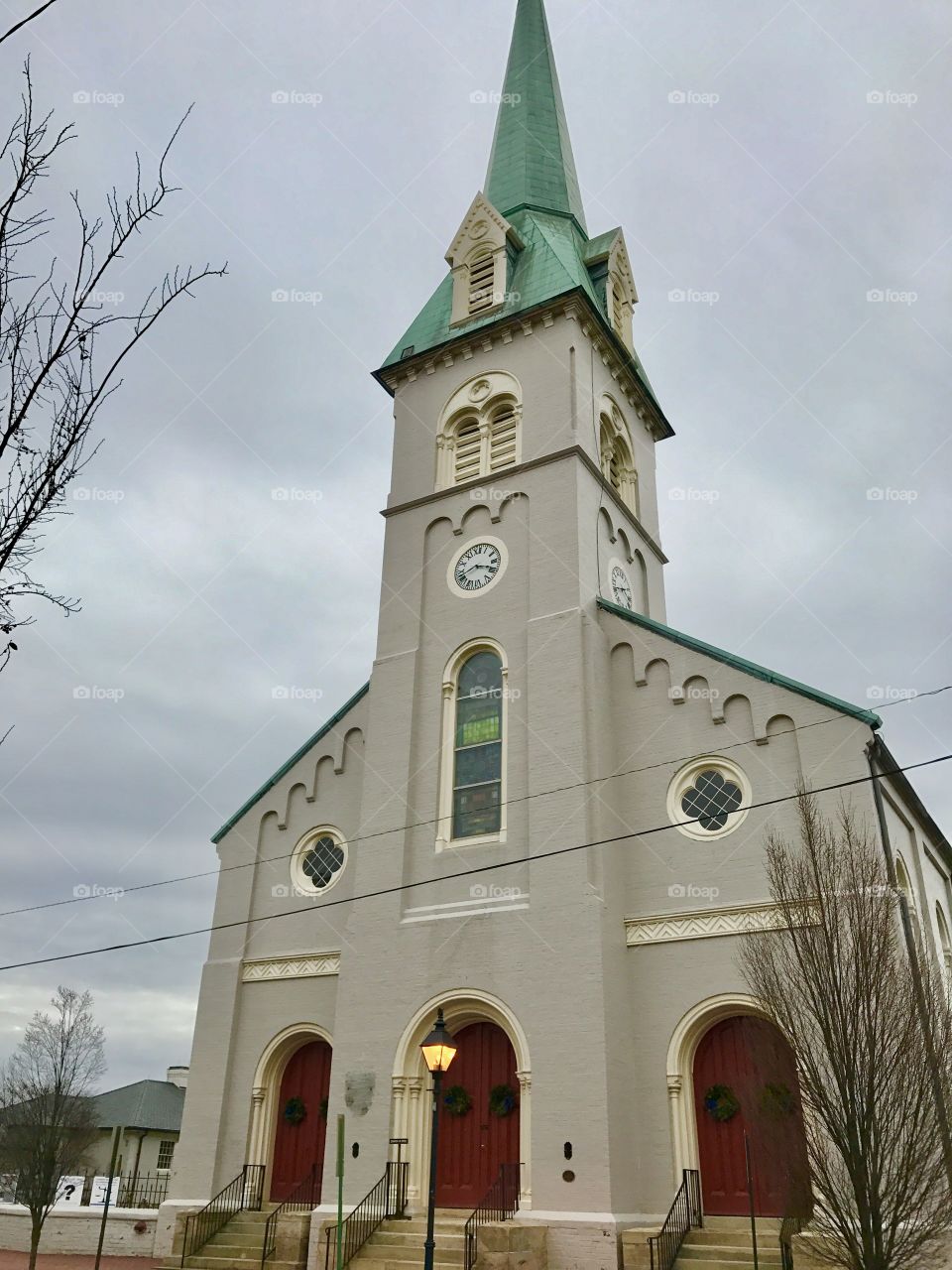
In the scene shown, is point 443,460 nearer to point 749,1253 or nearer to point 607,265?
point 607,265

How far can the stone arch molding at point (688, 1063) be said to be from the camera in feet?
51.1

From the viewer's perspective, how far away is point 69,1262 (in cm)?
2112

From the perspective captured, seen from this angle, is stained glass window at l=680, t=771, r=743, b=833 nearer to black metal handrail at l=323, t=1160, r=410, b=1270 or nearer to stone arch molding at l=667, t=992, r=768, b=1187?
stone arch molding at l=667, t=992, r=768, b=1187

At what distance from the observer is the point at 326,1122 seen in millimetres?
18344

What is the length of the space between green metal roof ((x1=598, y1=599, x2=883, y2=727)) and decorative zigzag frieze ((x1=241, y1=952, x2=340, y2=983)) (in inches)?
338

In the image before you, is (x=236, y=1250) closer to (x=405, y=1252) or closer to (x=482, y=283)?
(x=405, y=1252)

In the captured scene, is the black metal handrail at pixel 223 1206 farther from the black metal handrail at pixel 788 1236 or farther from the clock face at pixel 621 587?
the clock face at pixel 621 587

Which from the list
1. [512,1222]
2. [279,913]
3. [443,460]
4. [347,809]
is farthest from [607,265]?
[512,1222]

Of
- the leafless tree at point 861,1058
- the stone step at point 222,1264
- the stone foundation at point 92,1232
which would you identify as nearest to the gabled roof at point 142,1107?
the stone foundation at point 92,1232

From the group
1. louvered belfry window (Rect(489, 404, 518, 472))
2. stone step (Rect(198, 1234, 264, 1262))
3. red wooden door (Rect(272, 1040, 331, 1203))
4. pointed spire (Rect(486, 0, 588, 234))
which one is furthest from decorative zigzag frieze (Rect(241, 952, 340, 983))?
pointed spire (Rect(486, 0, 588, 234))

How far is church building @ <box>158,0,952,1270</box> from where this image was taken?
620 inches

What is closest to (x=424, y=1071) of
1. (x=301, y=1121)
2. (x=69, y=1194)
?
(x=301, y=1121)

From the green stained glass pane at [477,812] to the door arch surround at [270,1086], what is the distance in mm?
4617

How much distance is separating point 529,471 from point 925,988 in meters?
13.2
